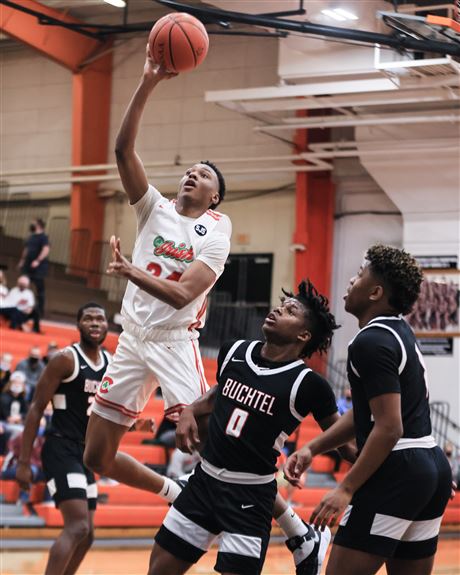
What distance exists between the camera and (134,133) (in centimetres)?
522

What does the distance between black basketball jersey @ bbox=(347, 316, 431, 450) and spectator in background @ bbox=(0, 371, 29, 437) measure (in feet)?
27.6

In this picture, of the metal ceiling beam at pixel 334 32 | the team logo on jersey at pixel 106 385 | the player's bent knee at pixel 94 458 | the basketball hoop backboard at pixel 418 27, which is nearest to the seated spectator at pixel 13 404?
the metal ceiling beam at pixel 334 32

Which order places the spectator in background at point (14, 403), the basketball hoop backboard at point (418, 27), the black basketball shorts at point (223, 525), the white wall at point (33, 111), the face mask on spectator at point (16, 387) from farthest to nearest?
1. the white wall at point (33, 111)
2. the face mask on spectator at point (16, 387)
3. the spectator in background at point (14, 403)
4. the basketball hoop backboard at point (418, 27)
5. the black basketball shorts at point (223, 525)

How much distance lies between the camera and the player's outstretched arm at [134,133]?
5.09m

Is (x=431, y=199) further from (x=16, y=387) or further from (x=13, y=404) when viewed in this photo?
(x=13, y=404)

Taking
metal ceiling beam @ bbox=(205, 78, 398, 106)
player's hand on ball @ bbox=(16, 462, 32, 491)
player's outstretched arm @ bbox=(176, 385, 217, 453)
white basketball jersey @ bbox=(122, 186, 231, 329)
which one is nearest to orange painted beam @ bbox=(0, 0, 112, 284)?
metal ceiling beam @ bbox=(205, 78, 398, 106)

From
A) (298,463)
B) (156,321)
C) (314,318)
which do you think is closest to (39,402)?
(156,321)

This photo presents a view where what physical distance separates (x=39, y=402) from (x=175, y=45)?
2.80 metres

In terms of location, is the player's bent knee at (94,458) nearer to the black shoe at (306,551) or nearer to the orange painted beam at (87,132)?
the black shoe at (306,551)

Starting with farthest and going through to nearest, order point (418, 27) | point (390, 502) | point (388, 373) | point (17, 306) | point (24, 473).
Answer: point (17, 306), point (418, 27), point (24, 473), point (390, 502), point (388, 373)

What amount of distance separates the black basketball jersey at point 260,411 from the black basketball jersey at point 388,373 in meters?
0.51

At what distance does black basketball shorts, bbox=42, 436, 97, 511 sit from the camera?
6934mm

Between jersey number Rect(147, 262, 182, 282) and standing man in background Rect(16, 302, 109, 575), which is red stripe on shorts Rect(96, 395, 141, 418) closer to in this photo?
jersey number Rect(147, 262, 182, 282)

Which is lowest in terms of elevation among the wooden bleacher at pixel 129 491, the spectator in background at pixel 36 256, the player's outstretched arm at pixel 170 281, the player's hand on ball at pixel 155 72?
the wooden bleacher at pixel 129 491
